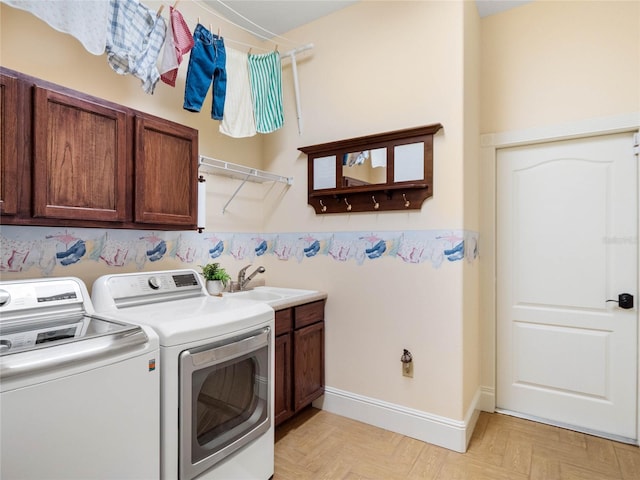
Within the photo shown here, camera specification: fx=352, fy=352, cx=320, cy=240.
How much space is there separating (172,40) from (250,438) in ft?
7.16

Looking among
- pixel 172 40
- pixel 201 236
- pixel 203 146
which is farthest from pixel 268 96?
pixel 201 236

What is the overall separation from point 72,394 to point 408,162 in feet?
6.98

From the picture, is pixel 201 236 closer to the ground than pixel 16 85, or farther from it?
closer to the ground

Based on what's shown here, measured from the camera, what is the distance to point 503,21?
267 cm

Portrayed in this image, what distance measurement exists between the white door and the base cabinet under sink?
1.40 meters

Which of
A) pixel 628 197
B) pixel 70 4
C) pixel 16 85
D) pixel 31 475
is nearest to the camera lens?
pixel 31 475

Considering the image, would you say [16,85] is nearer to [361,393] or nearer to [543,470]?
[361,393]

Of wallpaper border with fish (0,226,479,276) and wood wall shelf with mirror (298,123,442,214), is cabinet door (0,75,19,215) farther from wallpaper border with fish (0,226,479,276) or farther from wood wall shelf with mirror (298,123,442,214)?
wood wall shelf with mirror (298,123,442,214)

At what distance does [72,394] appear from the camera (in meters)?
1.08

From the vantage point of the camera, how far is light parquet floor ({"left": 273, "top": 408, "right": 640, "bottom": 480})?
1.93m

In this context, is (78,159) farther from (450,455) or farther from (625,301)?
(625,301)

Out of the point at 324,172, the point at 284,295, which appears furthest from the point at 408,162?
the point at 284,295

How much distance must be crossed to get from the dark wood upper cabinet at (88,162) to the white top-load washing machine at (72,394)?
15.0 inches

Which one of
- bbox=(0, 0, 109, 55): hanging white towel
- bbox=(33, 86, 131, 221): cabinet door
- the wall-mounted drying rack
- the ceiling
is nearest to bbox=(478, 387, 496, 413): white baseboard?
the wall-mounted drying rack
